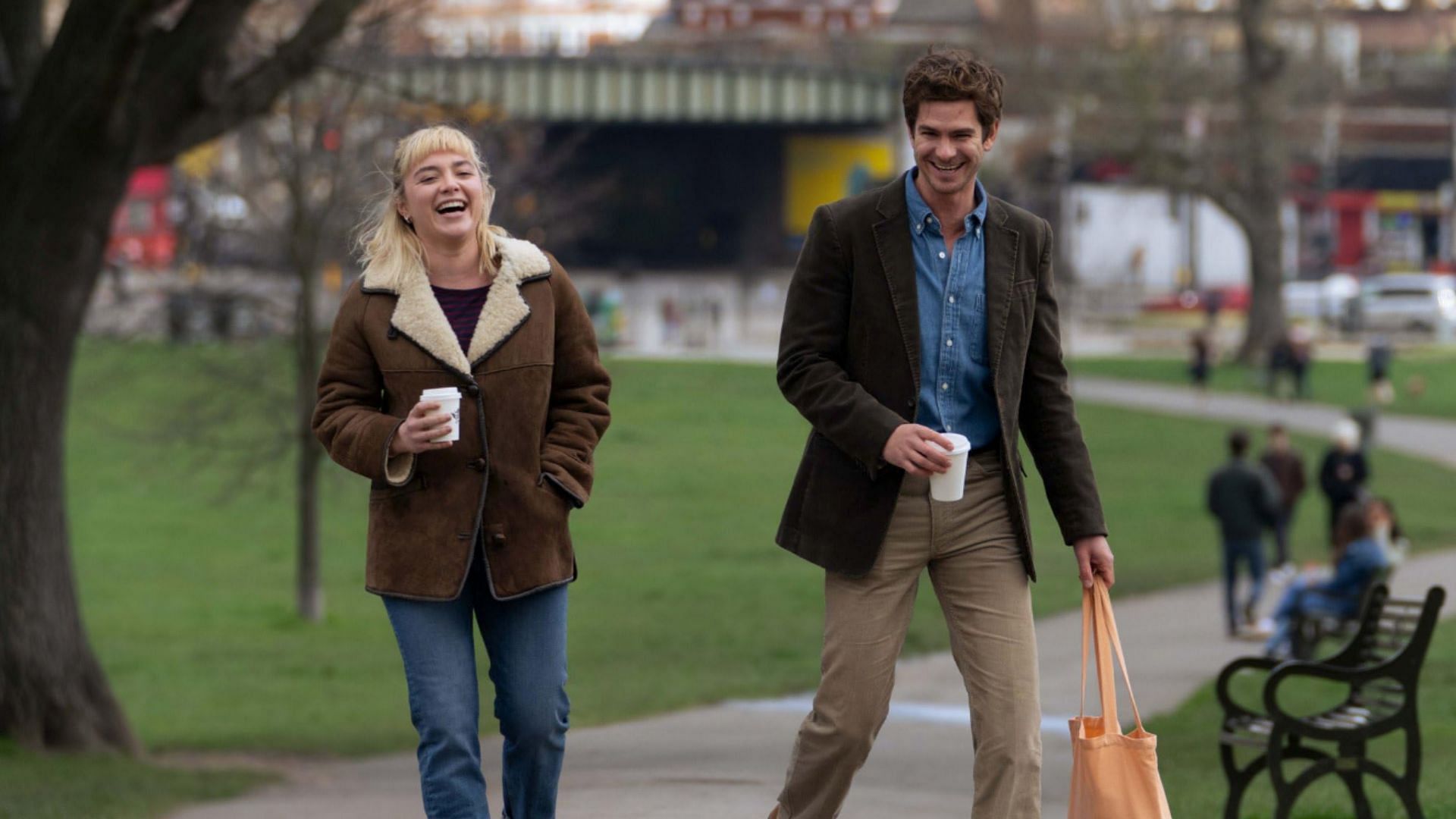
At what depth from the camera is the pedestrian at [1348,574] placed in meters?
12.1

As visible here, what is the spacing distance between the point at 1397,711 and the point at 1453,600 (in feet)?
36.1

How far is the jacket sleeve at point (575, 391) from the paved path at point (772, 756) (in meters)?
1.77

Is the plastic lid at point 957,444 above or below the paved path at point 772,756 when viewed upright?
above

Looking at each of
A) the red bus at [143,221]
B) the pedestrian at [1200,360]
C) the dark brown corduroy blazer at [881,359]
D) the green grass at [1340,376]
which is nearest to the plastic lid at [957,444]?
the dark brown corduroy blazer at [881,359]

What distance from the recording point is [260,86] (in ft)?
35.6

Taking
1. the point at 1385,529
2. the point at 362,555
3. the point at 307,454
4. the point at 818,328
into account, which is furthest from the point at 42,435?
the point at 362,555

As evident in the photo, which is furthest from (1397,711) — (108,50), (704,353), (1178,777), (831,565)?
(704,353)

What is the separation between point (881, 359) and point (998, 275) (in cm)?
32

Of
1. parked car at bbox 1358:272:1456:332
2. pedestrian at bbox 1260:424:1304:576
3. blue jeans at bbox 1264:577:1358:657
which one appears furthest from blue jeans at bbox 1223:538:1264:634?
parked car at bbox 1358:272:1456:332

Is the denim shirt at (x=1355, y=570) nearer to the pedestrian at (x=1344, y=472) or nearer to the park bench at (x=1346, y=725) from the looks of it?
the park bench at (x=1346, y=725)

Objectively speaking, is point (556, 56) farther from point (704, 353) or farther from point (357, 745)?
point (357, 745)

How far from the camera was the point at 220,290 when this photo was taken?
64.8ft

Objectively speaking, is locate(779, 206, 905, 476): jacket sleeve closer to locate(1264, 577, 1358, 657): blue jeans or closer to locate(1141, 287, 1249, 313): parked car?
locate(1264, 577, 1358, 657): blue jeans

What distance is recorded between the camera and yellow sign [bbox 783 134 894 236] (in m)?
72.8
